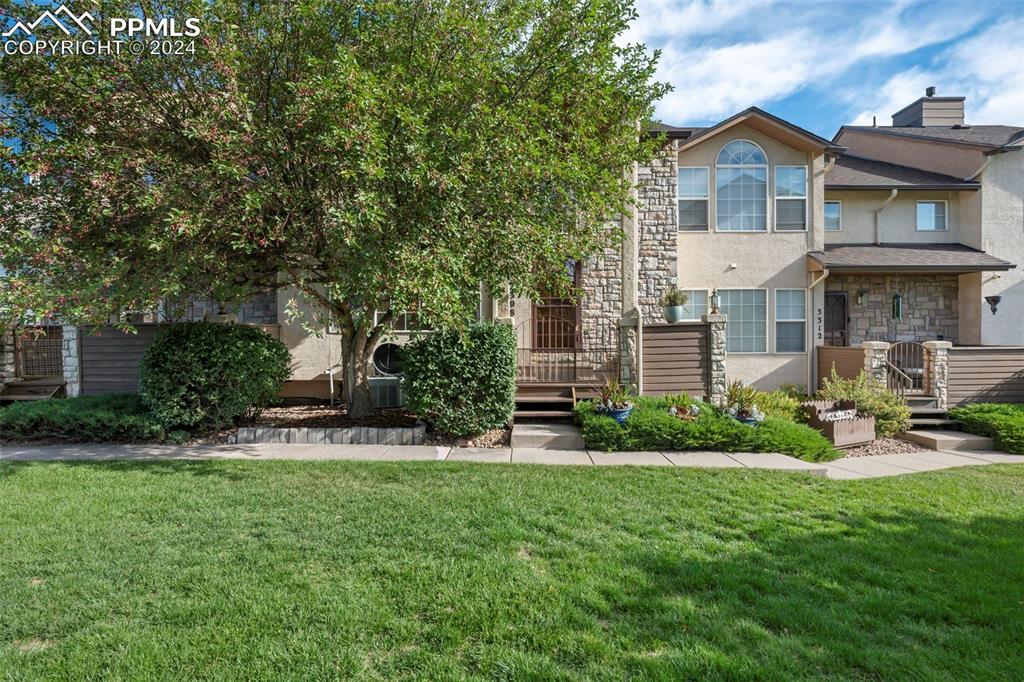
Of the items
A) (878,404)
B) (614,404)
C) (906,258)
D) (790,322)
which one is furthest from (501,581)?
(906,258)

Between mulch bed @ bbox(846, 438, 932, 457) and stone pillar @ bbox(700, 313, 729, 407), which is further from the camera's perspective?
stone pillar @ bbox(700, 313, 729, 407)

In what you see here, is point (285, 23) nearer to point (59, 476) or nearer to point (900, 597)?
point (59, 476)

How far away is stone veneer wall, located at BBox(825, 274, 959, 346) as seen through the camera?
1236cm

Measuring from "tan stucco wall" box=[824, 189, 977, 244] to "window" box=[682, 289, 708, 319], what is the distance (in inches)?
162

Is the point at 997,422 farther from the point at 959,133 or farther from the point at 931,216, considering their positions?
the point at 959,133

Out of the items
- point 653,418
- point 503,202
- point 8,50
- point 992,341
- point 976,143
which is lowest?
point 653,418

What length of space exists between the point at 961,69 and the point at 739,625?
15409mm

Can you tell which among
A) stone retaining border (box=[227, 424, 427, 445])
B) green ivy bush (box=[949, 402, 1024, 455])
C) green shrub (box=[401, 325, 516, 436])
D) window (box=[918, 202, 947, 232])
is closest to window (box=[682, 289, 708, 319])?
green ivy bush (box=[949, 402, 1024, 455])

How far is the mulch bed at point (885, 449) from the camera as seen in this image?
319 inches

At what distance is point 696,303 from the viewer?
12039mm

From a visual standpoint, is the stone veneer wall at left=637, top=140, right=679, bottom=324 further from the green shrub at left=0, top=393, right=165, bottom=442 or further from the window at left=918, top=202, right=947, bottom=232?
the green shrub at left=0, top=393, right=165, bottom=442

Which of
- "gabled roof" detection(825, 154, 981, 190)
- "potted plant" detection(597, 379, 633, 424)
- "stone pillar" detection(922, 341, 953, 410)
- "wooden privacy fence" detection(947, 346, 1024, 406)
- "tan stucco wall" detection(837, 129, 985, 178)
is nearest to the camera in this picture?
"potted plant" detection(597, 379, 633, 424)

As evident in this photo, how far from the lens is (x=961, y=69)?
11438 mm

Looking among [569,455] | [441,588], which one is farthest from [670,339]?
[441,588]
